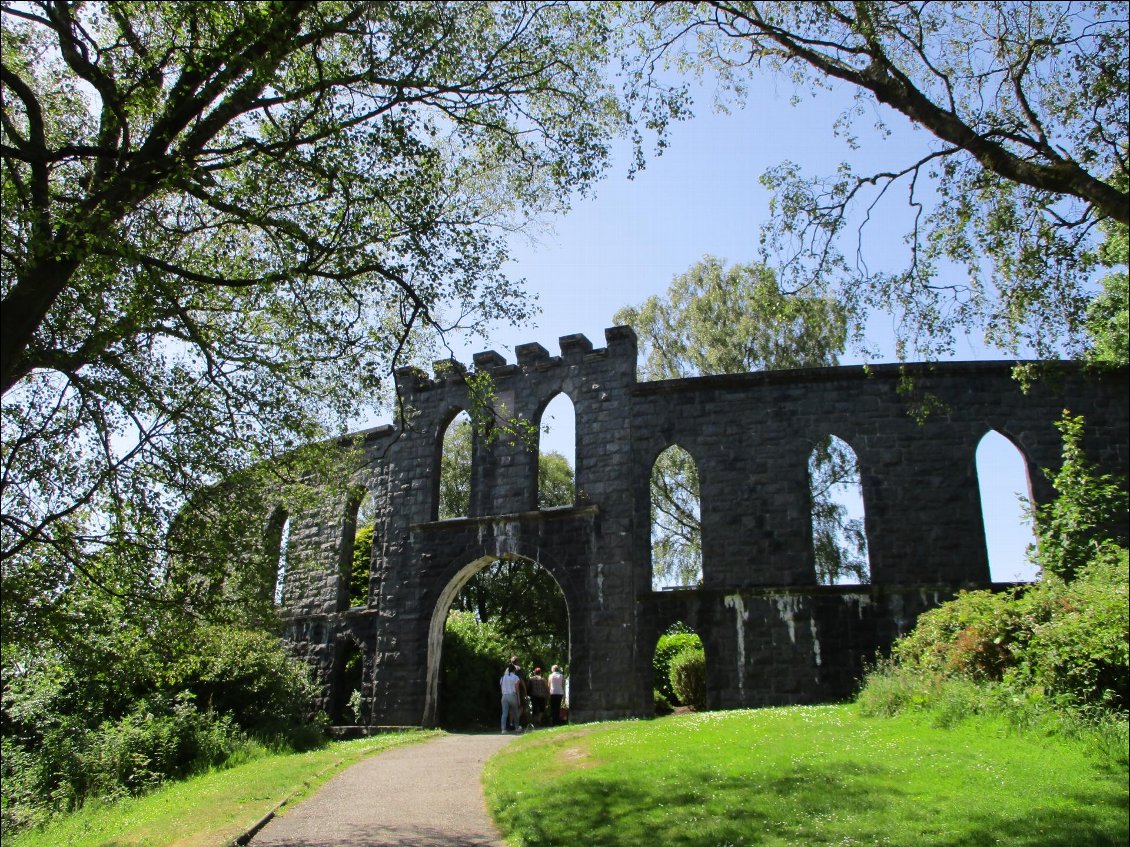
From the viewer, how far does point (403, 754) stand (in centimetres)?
1327

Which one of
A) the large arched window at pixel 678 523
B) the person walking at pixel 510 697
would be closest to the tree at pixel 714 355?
the large arched window at pixel 678 523

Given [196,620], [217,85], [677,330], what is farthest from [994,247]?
[677,330]

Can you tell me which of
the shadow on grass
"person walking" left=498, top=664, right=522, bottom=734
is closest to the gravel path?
the shadow on grass

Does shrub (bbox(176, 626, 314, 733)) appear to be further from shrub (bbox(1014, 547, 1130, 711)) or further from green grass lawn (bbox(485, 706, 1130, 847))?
shrub (bbox(1014, 547, 1130, 711))

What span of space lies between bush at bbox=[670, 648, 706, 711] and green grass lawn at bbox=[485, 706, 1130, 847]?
7.92 m

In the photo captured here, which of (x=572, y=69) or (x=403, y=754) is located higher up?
(x=572, y=69)

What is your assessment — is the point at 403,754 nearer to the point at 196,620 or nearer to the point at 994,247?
the point at 196,620

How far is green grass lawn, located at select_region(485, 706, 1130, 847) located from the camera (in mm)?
6434

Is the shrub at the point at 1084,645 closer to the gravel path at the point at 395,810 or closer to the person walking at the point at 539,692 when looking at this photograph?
the gravel path at the point at 395,810

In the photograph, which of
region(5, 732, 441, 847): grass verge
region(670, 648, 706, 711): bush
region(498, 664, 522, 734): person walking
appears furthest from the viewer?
region(670, 648, 706, 711): bush

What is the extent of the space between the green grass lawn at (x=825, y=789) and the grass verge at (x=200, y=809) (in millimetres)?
2400

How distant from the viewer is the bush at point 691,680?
1855cm

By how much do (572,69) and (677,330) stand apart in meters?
18.9

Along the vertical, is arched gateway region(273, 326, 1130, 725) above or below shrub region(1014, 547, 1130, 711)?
above
